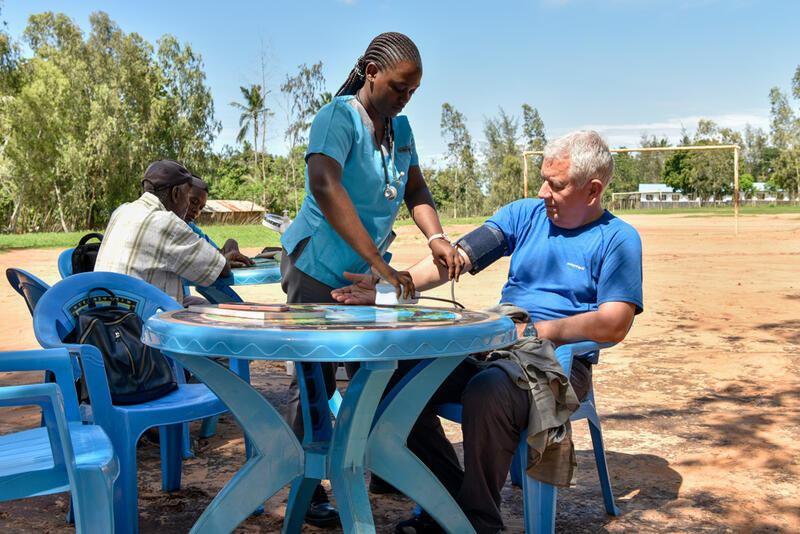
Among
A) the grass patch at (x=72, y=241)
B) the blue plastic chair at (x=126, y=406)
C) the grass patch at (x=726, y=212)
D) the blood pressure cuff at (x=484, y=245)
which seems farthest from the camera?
the grass patch at (x=726, y=212)

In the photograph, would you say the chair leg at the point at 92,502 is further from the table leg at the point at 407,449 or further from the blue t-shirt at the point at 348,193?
the blue t-shirt at the point at 348,193

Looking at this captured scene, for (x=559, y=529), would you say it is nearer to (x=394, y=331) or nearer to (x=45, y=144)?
(x=394, y=331)

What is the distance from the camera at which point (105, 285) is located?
2824mm

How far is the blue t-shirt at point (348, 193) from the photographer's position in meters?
2.58

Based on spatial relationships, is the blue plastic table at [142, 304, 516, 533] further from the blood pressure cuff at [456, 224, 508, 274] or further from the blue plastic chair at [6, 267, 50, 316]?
the blue plastic chair at [6, 267, 50, 316]

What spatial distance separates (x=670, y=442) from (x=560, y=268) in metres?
1.54

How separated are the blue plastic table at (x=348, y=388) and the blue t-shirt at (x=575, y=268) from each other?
0.66m

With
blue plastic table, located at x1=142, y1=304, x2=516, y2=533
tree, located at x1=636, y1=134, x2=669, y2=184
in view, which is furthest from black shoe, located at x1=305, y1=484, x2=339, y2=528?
tree, located at x1=636, y1=134, x2=669, y2=184

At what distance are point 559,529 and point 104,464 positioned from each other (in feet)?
5.41

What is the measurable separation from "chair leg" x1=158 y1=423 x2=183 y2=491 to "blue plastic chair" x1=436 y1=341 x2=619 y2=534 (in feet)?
3.76

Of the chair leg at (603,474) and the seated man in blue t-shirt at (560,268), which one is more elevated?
the seated man in blue t-shirt at (560,268)

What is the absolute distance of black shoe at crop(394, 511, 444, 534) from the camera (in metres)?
2.51

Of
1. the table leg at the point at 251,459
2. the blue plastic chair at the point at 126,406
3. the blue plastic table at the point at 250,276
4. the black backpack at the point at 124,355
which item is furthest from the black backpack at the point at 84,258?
the table leg at the point at 251,459

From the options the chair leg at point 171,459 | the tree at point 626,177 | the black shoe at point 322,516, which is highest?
the tree at point 626,177
